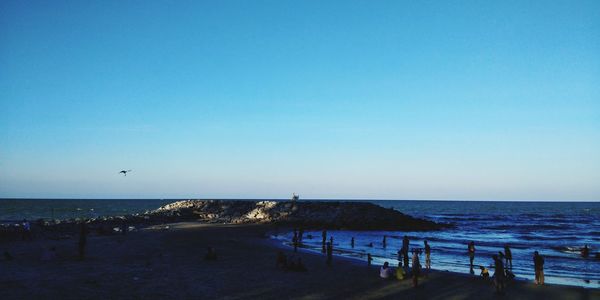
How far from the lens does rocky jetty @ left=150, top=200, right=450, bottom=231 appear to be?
63688mm

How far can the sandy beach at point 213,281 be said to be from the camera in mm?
17594

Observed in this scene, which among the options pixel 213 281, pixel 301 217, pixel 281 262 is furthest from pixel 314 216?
pixel 213 281

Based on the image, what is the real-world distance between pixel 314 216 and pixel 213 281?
47.0 metres

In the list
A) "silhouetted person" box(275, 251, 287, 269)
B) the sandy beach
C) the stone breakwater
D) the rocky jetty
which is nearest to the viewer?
the sandy beach

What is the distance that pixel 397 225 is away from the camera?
65625 millimetres

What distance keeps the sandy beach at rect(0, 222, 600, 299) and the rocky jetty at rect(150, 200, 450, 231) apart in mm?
35750

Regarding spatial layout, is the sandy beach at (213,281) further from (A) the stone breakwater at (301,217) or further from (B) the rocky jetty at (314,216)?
(B) the rocky jetty at (314,216)

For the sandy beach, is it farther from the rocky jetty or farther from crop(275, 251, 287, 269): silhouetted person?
the rocky jetty

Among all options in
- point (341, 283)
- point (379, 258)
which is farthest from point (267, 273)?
point (379, 258)

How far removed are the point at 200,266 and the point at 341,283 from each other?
8.10 m

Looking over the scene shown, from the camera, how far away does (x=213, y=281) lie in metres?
20.1

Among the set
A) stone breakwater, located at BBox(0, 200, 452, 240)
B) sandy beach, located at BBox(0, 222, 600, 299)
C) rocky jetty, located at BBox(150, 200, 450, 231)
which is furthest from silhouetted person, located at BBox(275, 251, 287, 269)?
rocky jetty, located at BBox(150, 200, 450, 231)

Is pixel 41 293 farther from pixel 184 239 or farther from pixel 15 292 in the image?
pixel 184 239

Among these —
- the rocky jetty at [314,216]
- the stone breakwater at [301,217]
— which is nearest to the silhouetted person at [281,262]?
the stone breakwater at [301,217]
